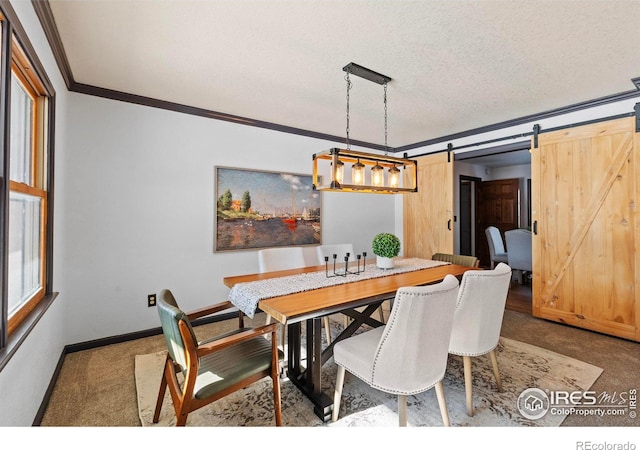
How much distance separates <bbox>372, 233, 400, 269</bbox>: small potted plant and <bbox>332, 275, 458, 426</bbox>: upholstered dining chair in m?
1.06

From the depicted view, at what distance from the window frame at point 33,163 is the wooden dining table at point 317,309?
1125 mm

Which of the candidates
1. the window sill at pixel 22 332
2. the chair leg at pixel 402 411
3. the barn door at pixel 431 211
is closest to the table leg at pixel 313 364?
the chair leg at pixel 402 411

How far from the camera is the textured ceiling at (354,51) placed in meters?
1.76

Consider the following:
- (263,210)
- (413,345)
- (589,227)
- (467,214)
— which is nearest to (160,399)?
(413,345)

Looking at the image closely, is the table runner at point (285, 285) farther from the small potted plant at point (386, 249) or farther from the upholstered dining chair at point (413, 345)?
the upholstered dining chair at point (413, 345)

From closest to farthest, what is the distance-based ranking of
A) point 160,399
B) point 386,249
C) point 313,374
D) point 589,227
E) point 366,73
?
point 160,399 < point 313,374 < point 366,73 < point 386,249 < point 589,227

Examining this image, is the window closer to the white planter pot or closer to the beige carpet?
the beige carpet

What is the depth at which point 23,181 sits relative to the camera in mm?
1825

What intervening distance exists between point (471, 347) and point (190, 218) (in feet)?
9.37

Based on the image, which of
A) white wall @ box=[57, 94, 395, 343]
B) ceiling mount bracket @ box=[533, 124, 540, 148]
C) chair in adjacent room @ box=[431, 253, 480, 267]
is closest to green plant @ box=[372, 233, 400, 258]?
chair in adjacent room @ box=[431, 253, 480, 267]

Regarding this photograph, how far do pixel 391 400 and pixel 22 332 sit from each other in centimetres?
210

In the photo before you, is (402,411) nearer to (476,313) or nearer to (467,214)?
(476,313)

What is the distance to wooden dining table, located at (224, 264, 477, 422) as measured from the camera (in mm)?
1646
